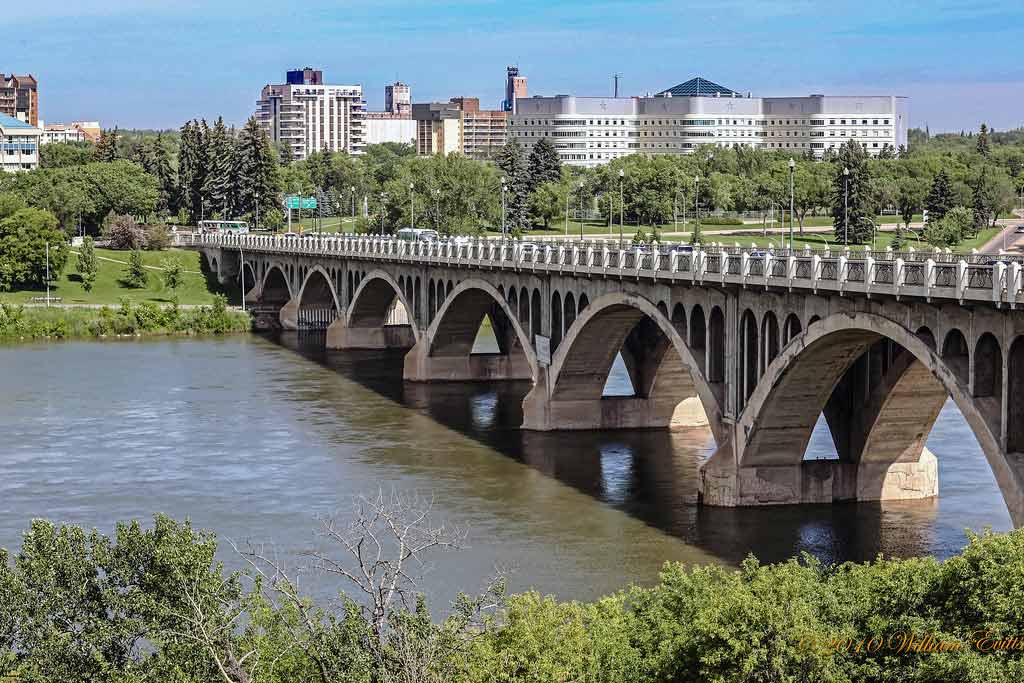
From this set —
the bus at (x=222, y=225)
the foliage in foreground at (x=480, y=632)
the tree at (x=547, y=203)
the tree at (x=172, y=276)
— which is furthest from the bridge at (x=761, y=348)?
the bus at (x=222, y=225)

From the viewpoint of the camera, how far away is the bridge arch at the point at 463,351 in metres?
86.2

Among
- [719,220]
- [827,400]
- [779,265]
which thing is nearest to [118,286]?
[719,220]

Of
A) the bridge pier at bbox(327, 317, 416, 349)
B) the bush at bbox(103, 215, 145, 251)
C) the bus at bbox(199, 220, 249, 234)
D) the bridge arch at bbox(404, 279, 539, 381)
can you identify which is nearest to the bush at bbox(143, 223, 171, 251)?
the bush at bbox(103, 215, 145, 251)

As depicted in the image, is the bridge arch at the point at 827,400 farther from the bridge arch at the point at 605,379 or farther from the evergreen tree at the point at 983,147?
the evergreen tree at the point at 983,147

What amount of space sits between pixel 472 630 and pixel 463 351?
5797 centimetres

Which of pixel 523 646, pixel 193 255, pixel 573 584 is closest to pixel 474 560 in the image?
pixel 573 584

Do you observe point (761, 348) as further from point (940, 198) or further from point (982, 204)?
point (940, 198)

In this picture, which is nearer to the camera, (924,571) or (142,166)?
(924,571)

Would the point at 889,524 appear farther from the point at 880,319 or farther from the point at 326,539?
the point at 326,539

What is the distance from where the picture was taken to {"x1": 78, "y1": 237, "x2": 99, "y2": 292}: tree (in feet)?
437

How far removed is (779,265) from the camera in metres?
48.0

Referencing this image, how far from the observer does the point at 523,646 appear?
94.9 feet

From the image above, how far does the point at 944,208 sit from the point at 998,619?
266ft

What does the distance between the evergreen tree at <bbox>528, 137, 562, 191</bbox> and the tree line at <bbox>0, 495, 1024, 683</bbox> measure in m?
147
